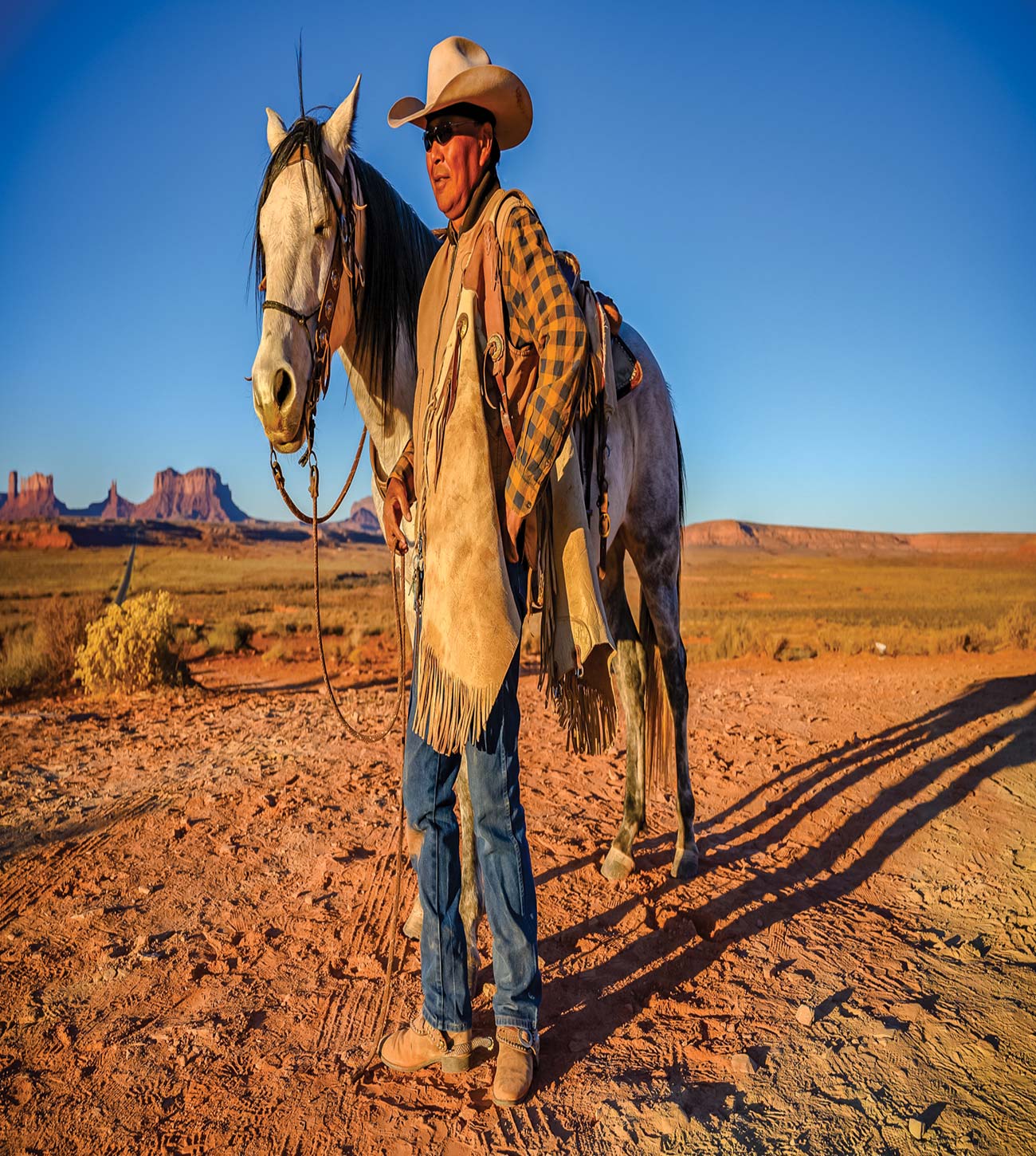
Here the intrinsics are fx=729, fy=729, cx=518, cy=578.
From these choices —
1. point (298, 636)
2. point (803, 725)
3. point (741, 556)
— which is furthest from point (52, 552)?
point (741, 556)

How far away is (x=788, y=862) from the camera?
3.76 metres

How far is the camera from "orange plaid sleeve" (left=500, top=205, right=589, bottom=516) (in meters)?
1.83

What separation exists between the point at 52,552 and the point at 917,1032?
6317 centimetres

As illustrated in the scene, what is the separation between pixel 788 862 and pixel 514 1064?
2300mm

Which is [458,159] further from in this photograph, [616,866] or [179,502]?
[179,502]

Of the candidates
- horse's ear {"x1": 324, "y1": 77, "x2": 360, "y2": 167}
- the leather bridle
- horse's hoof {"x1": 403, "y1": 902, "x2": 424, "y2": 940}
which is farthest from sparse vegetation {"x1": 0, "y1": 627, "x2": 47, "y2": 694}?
horse's ear {"x1": 324, "y1": 77, "x2": 360, "y2": 167}

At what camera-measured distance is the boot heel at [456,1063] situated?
6.71 ft

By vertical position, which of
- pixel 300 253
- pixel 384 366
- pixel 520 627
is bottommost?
pixel 520 627

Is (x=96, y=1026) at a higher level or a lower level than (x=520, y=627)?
lower

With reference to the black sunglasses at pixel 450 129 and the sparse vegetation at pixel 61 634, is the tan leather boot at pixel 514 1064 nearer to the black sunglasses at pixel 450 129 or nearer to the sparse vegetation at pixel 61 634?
the black sunglasses at pixel 450 129

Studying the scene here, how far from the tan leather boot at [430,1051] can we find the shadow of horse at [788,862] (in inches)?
9.2

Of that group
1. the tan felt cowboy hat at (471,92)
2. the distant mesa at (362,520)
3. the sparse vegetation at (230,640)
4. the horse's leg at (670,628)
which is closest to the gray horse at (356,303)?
the horse's leg at (670,628)

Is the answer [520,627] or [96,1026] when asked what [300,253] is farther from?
[96,1026]

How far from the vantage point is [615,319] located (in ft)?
11.5
